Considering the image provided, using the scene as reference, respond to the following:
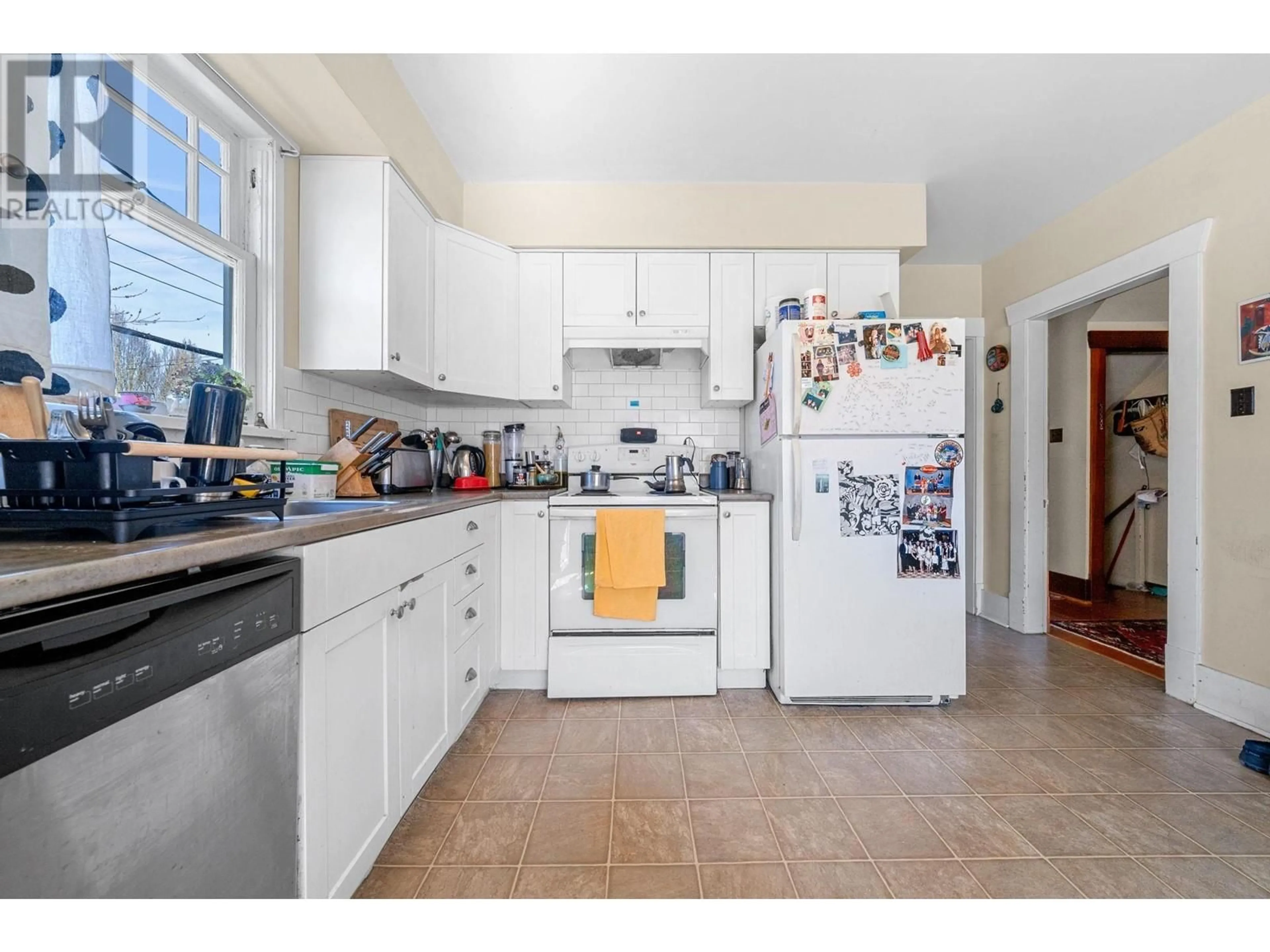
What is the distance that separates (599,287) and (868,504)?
68.6 inches

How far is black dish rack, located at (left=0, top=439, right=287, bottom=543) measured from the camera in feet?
2.56

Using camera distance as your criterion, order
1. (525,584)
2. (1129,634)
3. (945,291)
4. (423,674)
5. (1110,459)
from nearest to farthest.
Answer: (423,674) → (525,584) → (1129,634) → (945,291) → (1110,459)

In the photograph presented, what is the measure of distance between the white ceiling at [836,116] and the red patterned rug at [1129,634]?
8.35 ft

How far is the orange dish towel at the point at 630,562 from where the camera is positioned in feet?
7.57

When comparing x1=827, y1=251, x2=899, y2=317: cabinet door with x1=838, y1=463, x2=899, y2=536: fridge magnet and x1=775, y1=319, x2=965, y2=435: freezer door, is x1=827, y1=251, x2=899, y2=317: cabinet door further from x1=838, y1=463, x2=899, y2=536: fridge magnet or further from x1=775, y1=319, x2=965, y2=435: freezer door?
x1=838, y1=463, x2=899, y2=536: fridge magnet

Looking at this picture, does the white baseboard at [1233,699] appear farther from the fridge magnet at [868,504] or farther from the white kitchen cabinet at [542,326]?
the white kitchen cabinet at [542,326]

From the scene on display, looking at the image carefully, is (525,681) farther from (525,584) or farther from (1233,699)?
(1233,699)

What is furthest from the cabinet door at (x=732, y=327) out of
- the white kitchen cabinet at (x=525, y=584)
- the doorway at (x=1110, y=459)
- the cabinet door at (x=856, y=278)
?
the doorway at (x=1110, y=459)

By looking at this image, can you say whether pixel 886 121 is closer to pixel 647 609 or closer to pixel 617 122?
pixel 617 122

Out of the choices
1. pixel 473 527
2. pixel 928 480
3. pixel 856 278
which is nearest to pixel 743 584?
pixel 928 480

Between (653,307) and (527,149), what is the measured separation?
95cm

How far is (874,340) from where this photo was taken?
2.23 m

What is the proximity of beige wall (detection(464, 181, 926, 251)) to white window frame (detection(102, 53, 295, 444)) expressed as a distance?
1.11 metres

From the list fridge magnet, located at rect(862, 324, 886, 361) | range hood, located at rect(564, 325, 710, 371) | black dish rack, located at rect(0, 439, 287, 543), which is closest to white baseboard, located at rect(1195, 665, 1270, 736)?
fridge magnet, located at rect(862, 324, 886, 361)
